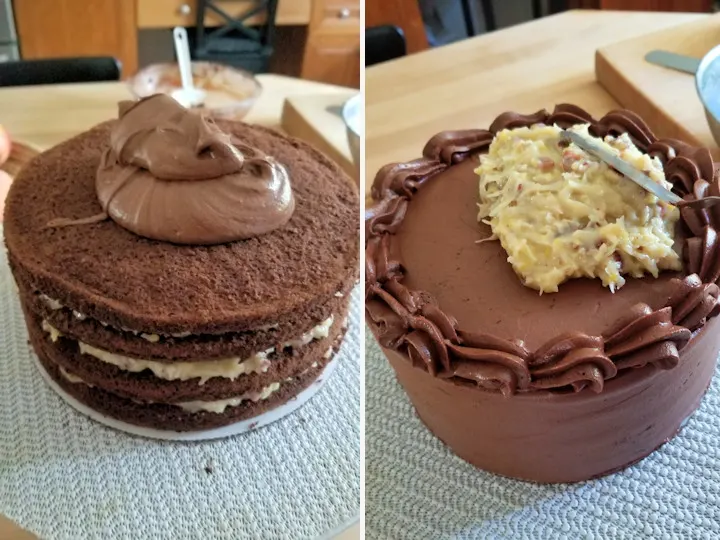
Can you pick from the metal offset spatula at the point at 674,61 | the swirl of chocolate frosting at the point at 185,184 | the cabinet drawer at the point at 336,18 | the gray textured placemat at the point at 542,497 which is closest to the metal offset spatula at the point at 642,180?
the gray textured placemat at the point at 542,497

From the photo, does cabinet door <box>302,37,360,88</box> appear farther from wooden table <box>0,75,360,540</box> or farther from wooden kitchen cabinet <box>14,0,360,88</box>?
wooden table <box>0,75,360,540</box>

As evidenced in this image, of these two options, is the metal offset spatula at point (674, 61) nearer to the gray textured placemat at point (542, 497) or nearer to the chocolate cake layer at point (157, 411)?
the gray textured placemat at point (542, 497)

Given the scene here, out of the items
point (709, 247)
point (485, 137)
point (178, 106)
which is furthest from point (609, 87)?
point (178, 106)

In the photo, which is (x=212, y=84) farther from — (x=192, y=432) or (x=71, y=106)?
(x=192, y=432)

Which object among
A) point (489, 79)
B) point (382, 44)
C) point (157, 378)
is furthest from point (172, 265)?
point (382, 44)

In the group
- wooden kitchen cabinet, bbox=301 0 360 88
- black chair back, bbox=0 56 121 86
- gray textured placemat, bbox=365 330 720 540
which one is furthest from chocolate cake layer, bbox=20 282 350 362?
wooden kitchen cabinet, bbox=301 0 360 88
